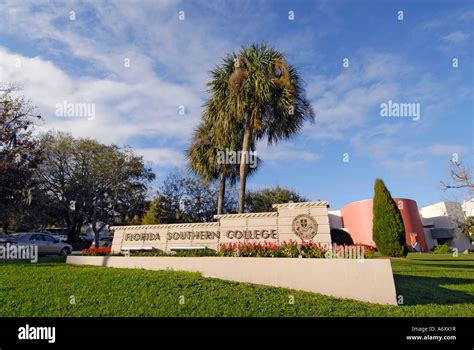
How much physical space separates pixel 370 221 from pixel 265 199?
36.4 feet

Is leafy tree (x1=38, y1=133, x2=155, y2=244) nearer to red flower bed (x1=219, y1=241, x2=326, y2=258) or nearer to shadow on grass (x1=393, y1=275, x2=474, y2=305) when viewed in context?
red flower bed (x1=219, y1=241, x2=326, y2=258)

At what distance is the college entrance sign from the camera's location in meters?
10.2

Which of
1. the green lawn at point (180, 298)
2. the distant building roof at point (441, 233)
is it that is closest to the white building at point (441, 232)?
the distant building roof at point (441, 233)

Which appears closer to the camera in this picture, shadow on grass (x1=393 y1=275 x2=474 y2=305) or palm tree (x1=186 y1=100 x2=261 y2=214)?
shadow on grass (x1=393 y1=275 x2=474 y2=305)

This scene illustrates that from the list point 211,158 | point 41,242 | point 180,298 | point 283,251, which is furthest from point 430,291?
point 41,242


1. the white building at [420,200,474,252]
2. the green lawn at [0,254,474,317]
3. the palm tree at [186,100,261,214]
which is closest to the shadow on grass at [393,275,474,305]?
the green lawn at [0,254,474,317]

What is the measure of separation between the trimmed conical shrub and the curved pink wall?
16.9m

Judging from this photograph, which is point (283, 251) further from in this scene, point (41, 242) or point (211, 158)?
point (41, 242)

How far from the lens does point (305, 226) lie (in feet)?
33.8

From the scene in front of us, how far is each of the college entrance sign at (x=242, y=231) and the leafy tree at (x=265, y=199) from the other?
24.0 metres

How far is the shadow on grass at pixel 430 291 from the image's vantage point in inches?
282
